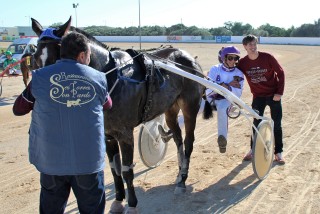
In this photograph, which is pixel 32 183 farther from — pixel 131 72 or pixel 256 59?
pixel 256 59

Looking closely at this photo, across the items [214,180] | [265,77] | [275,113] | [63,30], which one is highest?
[63,30]

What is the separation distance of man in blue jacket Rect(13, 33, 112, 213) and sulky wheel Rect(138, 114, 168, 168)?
8.60 ft

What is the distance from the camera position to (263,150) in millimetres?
4949

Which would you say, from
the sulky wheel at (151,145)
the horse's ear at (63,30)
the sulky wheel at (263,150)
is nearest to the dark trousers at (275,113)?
the sulky wheel at (263,150)

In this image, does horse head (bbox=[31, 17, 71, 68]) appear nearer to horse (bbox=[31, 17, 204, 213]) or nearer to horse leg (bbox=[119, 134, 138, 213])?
horse (bbox=[31, 17, 204, 213])

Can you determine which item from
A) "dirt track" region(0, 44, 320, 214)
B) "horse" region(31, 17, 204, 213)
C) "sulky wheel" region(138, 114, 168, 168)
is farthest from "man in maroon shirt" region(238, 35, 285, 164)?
"sulky wheel" region(138, 114, 168, 168)

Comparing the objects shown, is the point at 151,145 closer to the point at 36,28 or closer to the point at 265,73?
the point at 265,73

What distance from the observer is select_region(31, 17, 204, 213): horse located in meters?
3.28

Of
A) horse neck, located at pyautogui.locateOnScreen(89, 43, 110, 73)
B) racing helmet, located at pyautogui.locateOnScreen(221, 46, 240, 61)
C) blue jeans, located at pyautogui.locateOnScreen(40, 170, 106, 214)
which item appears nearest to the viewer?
blue jeans, located at pyautogui.locateOnScreen(40, 170, 106, 214)

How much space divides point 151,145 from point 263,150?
5.21 feet

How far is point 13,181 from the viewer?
196 inches

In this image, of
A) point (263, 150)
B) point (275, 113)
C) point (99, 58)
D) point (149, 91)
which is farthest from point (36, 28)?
point (275, 113)

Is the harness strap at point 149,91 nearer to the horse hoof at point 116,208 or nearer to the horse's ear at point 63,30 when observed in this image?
the horse hoof at point 116,208

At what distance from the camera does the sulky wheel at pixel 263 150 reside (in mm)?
4738
